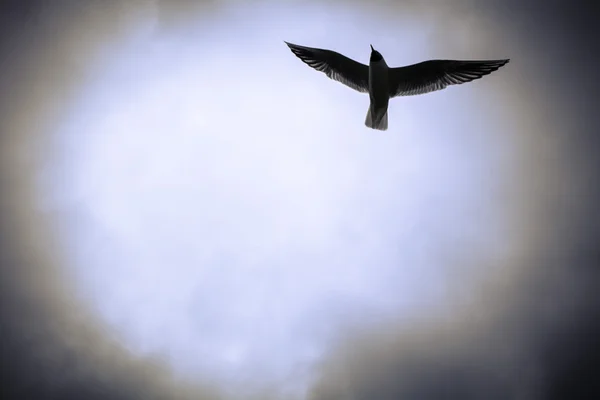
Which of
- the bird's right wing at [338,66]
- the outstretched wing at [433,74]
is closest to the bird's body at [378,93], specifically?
the outstretched wing at [433,74]

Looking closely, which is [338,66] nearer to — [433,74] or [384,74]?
[384,74]

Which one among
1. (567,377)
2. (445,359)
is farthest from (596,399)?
(445,359)

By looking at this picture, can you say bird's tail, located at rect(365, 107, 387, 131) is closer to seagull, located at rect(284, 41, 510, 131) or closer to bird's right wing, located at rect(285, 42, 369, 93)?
seagull, located at rect(284, 41, 510, 131)

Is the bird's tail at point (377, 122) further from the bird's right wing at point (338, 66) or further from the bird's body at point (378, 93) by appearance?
the bird's right wing at point (338, 66)

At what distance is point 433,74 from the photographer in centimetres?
837

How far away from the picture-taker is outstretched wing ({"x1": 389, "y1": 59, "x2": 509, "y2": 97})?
319 inches

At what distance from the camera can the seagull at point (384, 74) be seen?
26.8ft

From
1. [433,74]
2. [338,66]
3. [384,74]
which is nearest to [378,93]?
[384,74]

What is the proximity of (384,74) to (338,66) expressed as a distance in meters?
0.75

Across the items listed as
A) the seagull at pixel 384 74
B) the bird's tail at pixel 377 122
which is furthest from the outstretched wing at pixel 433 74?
the bird's tail at pixel 377 122

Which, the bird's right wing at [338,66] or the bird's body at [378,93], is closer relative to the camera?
the bird's body at [378,93]

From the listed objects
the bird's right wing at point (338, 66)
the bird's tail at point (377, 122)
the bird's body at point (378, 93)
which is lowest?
the bird's tail at point (377, 122)

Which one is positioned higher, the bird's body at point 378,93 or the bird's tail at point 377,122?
the bird's body at point 378,93

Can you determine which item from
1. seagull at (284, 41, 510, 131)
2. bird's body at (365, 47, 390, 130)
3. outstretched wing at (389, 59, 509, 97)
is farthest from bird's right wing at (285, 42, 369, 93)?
outstretched wing at (389, 59, 509, 97)
